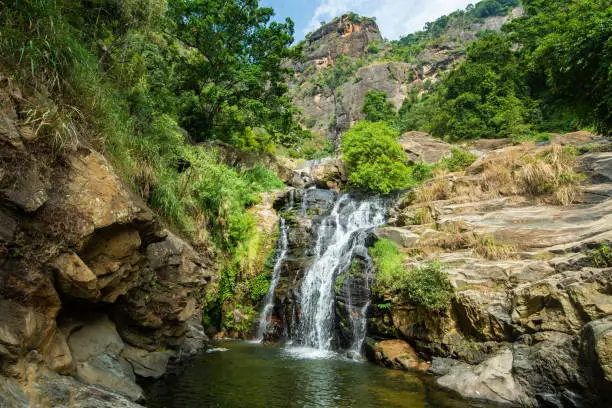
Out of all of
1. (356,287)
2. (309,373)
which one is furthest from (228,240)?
(309,373)

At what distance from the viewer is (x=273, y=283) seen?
543 inches

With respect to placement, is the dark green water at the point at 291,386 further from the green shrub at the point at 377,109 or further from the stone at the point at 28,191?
the green shrub at the point at 377,109

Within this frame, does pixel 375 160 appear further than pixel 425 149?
No

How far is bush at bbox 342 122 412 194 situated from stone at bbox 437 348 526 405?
14.1m

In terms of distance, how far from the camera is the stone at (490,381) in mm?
6348

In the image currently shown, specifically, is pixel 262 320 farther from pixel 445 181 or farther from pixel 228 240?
pixel 445 181

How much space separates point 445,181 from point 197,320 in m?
10.5

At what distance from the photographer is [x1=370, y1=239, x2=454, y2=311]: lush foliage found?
9.12 meters

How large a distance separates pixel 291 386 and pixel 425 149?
21950mm

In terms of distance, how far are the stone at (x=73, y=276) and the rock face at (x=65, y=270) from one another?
0.03 ft

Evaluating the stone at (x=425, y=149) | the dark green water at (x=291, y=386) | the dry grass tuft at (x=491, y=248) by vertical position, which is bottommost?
the dark green water at (x=291, y=386)

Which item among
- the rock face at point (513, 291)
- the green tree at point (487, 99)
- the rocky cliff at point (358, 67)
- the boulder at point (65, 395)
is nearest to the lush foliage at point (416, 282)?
the rock face at point (513, 291)

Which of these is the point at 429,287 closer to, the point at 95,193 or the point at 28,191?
the point at 95,193

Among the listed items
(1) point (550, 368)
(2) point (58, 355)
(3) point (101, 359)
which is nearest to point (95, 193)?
(2) point (58, 355)
